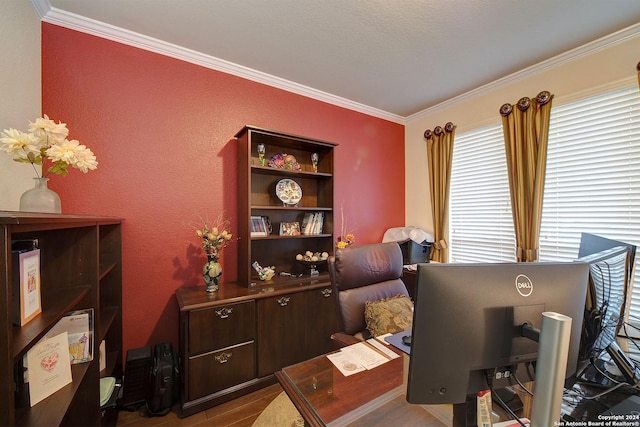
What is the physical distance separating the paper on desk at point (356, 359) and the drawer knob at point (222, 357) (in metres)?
1.05

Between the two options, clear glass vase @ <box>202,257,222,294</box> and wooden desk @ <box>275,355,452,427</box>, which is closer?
wooden desk @ <box>275,355,452,427</box>

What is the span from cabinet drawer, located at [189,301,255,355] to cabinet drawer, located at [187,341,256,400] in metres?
0.06

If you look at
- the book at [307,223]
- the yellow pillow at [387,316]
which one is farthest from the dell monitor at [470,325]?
the book at [307,223]

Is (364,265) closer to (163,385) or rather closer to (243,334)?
(243,334)

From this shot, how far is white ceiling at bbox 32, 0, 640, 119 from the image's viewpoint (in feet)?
5.30

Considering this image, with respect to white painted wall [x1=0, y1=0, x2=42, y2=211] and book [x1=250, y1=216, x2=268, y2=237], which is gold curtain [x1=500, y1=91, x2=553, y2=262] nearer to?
book [x1=250, y1=216, x2=268, y2=237]

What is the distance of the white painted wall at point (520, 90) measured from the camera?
1.85 metres

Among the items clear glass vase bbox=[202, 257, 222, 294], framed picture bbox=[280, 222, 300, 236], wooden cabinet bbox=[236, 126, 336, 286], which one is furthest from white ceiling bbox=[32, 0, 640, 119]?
clear glass vase bbox=[202, 257, 222, 294]

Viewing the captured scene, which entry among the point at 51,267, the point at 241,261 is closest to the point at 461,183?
the point at 241,261

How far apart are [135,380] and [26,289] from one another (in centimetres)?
132

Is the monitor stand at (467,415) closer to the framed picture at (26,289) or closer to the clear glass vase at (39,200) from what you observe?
the framed picture at (26,289)

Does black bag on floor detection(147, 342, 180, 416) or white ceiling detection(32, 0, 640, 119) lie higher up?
white ceiling detection(32, 0, 640, 119)

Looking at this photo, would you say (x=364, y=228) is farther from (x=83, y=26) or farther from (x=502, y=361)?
(x=83, y=26)

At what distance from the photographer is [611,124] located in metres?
1.92
